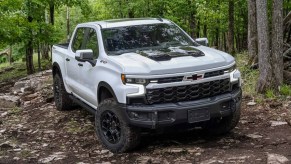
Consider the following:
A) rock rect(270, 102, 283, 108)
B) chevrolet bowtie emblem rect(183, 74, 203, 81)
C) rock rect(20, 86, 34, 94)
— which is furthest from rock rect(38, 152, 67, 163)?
rock rect(20, 86, 34, 94)

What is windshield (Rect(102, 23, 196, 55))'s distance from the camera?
22.6 feet

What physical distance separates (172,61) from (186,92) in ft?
1.68

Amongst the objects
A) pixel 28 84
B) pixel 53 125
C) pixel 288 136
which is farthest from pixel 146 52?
pixel 28 84

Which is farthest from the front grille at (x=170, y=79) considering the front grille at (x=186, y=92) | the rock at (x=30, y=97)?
the rock at (x=30, y=97)

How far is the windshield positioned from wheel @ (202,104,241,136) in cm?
151

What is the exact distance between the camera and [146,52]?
6.50 metres

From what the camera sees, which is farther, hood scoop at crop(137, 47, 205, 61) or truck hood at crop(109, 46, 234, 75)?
hood scoop at crop(137, 47, 205, 61)

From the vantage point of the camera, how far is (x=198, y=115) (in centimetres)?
578

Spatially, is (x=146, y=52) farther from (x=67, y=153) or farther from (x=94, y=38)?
(x=67, y=153)

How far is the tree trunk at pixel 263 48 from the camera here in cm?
881

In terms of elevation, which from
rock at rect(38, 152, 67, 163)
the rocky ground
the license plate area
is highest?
the license plate area

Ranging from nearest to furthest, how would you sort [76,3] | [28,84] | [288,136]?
[288,136], [28,84], [76,3]

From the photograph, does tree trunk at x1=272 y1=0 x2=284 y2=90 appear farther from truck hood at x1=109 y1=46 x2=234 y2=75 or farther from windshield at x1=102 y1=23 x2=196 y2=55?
truck hood at x1=109 y1=46 x2=234 y2=75

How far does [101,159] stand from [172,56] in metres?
1.95
